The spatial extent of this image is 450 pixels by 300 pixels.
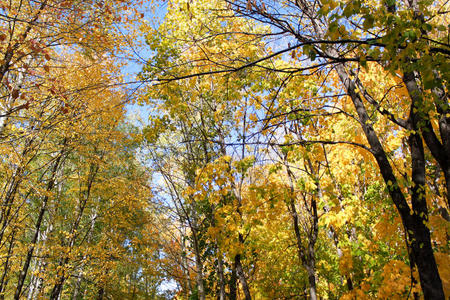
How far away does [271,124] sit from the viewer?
16.0ft

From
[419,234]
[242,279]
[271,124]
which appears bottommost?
[242,279]

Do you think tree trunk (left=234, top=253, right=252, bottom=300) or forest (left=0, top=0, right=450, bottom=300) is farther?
tree trunk (left=234, top=253, right=252, bottom=300)

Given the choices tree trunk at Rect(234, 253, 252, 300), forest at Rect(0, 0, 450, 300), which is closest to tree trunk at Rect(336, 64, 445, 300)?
forest at Rect(0, 0, 450, 300)

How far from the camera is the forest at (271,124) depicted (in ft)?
7.88

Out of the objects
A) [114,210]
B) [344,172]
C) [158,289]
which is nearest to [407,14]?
[344,172]

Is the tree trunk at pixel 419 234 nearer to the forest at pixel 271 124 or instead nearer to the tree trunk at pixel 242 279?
the forest at pixel 271 124

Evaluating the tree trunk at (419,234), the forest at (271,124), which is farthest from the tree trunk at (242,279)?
the tree trunk at (419,234)

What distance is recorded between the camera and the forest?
94.5 inches

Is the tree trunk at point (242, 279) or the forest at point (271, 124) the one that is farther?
the tree trunk at point (242, 279)

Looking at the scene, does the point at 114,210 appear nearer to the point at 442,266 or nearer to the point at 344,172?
the point at 344,172

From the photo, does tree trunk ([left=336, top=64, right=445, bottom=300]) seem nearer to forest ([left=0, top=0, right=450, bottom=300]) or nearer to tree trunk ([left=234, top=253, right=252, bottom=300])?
forest ([left=0, top=0, right=450, bottom=300])

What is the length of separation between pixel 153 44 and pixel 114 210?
6.79m

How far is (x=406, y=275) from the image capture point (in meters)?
3.79

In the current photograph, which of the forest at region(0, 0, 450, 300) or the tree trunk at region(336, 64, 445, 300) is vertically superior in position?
the forest at region(0, 0, 450, 300)
